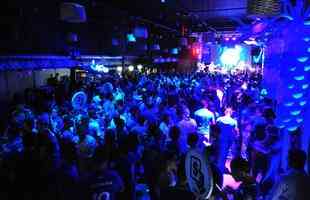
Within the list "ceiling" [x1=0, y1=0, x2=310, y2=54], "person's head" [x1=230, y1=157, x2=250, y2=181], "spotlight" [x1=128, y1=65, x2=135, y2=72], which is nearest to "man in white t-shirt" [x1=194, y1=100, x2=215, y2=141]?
"ceiling" [x1=0, y1=0, x2=310, y2=54]

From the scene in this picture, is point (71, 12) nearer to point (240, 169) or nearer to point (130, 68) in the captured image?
point (240, 169)

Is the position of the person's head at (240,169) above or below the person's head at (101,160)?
below

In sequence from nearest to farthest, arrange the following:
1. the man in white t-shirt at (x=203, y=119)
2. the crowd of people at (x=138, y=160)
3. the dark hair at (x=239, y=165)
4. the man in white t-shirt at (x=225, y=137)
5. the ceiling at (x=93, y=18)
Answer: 1. the crowd of people at (x=138, y=160)
2. the dark hair at (x=239, y=165)
3. the man in white t-shirt at (x=225, y=137)
4. the man in white t-shirt at (x=203, y=119)
5. the ceiling at (x=93, y=18)

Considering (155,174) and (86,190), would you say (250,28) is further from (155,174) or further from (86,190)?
(86,190)

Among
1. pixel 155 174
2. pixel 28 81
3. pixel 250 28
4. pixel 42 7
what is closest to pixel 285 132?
pixel 250 28

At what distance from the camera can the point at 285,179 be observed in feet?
10.6

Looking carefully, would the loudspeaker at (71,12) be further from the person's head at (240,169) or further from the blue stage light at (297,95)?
the blue stage light at (297,95)

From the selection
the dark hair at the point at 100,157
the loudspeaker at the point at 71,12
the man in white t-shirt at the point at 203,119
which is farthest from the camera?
the man in white t-shirt at the point at 203,119

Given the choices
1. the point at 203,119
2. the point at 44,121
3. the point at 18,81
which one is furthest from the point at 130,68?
the point at 44,121

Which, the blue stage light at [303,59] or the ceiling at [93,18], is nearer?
the blue stage light at [303,59]

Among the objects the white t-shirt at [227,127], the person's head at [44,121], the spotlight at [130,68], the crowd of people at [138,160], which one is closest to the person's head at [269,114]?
the crowd of people at [138,160]

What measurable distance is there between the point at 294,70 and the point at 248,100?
218 inches

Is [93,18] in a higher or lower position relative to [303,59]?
higher

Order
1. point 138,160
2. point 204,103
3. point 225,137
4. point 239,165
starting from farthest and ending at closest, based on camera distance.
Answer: point 204,103 < point 225,137 < point 138,160 < point 239,165
